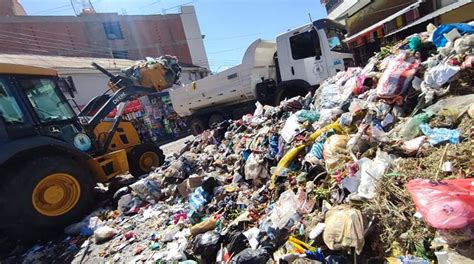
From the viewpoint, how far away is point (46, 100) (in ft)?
16.9

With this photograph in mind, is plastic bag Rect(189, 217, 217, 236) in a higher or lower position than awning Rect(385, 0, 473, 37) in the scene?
lower

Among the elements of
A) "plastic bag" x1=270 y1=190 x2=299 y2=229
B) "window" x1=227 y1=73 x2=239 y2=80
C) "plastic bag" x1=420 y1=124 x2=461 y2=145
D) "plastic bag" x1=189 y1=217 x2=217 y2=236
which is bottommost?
"plastic bag" x1=189 y1=217 x2=217 y2=236

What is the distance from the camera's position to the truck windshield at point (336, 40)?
755 cm

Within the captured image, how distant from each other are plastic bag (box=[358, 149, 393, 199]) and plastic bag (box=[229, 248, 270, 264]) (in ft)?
2.90

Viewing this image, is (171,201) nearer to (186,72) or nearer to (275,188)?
(275,188)

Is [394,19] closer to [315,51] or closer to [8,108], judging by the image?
[315,51]

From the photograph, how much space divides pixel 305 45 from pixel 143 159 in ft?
15.3

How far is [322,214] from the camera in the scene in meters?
2.59

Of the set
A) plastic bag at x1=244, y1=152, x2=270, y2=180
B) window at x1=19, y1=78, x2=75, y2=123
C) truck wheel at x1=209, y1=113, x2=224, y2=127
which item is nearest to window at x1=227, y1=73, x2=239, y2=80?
truck wheel at x1=209, y1=113, x2=224, y2=127

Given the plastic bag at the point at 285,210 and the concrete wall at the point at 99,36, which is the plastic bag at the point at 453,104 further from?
the concrete wall at the point at 99,36

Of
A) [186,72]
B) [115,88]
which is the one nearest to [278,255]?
[115,88]

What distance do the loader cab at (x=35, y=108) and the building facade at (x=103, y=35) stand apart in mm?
18255

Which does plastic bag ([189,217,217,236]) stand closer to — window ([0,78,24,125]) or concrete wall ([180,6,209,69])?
window ([0,78,24,125])

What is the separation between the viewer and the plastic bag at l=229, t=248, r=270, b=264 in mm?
2450
